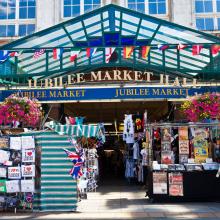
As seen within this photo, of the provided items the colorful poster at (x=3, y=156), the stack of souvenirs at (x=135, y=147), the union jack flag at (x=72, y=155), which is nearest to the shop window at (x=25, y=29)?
the stack of souvenirs at (x=135, y=147)

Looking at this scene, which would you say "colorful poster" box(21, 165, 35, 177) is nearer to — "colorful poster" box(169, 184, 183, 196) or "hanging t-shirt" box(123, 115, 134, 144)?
"colorful poster" box(169, 184, 183, 196)

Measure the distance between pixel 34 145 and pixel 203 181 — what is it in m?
4.67

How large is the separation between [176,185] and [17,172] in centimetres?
420

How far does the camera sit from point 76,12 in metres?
26.8

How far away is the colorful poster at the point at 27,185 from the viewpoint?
31.9 ft

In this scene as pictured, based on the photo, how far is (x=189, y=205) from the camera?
34.9 feet

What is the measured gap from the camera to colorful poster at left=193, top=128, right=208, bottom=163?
11.8 meters

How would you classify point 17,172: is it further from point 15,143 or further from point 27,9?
point 27,9

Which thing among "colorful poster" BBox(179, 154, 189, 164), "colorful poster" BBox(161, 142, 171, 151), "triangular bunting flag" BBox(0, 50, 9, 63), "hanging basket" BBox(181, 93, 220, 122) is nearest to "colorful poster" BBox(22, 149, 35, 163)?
"colorful poster" BBox(161, 142, 171, 151)

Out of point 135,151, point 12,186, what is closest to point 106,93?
point 135,151

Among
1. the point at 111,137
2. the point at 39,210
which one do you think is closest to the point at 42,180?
the point at 39,210

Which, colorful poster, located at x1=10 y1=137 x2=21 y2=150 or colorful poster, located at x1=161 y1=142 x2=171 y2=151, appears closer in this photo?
colorful poster, located at x1=10 y1=137 x2=21 y2=150

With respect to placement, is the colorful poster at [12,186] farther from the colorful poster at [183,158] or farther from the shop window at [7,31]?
the shop window at [7,31]

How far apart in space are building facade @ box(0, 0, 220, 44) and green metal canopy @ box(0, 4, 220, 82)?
9.44 m
